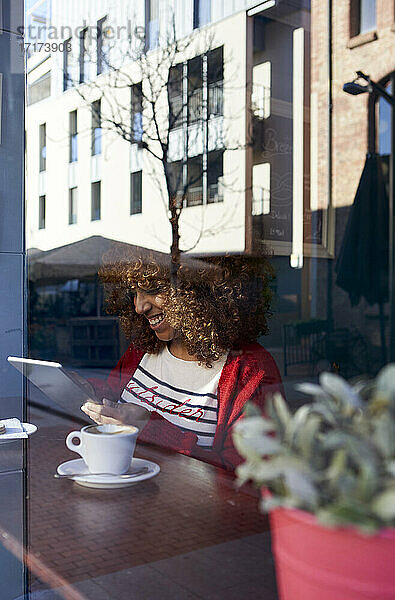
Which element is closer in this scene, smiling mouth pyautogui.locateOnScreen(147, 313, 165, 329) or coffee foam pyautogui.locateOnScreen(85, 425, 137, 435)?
coffee foam pyautogui.locateOnScreen(85, 425, 137, 435)

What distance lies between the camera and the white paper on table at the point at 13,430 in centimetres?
149

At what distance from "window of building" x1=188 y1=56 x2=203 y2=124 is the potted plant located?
4.49 ft

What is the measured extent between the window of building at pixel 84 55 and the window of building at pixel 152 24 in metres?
0.17

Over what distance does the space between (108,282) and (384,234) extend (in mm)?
1282

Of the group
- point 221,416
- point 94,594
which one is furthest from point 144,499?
point 221,416

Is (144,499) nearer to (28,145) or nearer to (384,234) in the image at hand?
(384,234)

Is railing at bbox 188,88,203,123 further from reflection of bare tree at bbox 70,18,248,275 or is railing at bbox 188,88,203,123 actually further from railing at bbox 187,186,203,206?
railing at bbox 187,186,203,206

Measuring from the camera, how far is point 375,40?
0.90 m

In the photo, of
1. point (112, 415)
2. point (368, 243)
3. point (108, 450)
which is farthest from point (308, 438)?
point (112, 415)

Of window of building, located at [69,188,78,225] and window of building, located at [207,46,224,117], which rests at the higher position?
window of building, located at [207,46,224,117]

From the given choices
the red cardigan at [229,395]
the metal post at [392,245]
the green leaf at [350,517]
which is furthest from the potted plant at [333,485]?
the red cardigan at [229,395]

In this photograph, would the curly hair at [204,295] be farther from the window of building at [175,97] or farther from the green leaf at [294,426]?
the green leaf at [294,426]

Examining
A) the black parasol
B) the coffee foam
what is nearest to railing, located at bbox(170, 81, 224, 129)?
the black parasol

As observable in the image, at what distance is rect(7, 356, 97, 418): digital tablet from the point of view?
148 centimetres
